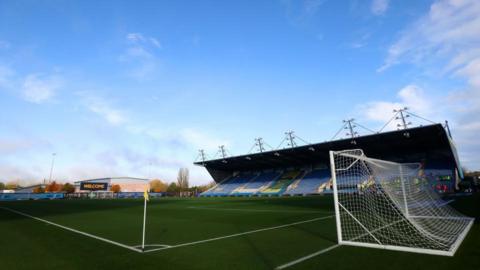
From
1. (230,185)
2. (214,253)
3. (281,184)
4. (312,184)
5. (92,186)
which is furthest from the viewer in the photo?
(92,186)

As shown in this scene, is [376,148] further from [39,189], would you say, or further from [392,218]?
[39,189]

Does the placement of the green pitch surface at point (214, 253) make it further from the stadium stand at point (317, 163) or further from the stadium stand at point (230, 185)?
the stadium stand at point (230, 185)

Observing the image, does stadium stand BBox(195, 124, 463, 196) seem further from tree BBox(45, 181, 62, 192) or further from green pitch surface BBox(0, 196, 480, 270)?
tree BBox(45, 181, 62, 192)

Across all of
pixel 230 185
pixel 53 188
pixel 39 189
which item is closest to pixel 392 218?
pixel 230 185

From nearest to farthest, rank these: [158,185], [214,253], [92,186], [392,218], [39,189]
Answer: [214,253] → [392,218] → [92,186] → [39,189] → [158,185]

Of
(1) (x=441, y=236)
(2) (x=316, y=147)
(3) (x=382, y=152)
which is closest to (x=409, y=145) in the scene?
(3) (x=382, y=152)

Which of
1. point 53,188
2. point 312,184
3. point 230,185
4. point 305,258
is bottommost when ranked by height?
point 305,258

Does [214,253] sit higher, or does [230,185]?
[230,185]

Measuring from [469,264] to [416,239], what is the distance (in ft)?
8.91

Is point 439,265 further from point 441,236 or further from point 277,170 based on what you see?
point 277,170

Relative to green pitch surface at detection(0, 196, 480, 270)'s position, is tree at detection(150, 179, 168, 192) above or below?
above

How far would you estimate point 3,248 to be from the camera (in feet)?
25.3

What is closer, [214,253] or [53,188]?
[214,253]

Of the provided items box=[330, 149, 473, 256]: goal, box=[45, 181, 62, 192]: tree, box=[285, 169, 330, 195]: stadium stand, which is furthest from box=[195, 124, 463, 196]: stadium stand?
box=[45, 181, 62, 192]: tree
